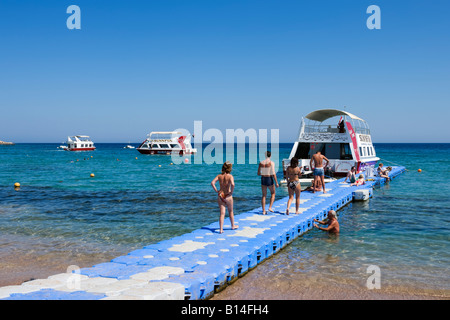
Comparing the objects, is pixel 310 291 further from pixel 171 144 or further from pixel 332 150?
pixel 171 144

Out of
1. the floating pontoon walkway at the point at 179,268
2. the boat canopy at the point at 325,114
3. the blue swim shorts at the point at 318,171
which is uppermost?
the boat canopy at the point at 325,114

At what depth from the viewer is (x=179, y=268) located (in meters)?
6.63

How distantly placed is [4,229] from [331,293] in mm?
12056

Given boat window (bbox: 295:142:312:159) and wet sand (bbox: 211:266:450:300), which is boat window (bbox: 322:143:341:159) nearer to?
boat window (bbox: 295:142:312:159)

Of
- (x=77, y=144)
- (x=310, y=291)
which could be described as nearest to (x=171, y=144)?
(x=77, y=144)

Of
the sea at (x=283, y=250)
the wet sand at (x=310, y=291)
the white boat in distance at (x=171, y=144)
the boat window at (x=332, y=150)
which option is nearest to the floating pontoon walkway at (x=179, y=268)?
the wet sand at (x=310, y=291)

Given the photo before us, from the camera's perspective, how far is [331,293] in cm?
708

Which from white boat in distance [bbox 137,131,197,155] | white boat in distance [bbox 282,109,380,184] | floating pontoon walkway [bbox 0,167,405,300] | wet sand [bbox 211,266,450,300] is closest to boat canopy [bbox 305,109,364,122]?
white boat in distance [bbox 282,109,380,184]

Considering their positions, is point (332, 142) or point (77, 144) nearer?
point (332, 142)

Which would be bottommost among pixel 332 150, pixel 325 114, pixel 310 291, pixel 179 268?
pixel 310 291

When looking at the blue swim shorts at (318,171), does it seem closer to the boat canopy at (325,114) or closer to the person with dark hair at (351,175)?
the person with dark hair at (351,175)

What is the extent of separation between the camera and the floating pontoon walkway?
5.31 meters

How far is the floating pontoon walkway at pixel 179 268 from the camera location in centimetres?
531

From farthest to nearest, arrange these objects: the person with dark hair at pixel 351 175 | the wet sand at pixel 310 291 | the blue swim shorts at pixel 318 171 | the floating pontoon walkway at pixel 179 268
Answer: the person with dark hair at pixel 351 175 → the blue swim shorts at pixel 318 171 → the wet sand at pixel 310 291 → the floating pontoon walkway at pixel 179 268
